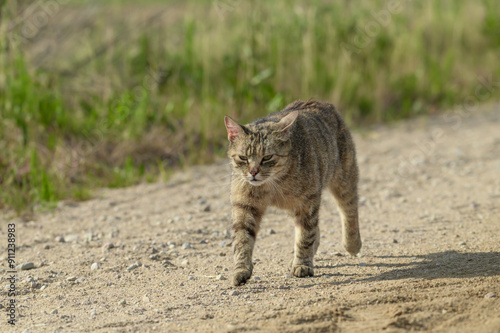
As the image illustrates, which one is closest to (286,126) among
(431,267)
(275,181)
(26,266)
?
(275,181)

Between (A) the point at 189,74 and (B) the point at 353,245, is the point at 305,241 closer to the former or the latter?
(B) the point at 353,245

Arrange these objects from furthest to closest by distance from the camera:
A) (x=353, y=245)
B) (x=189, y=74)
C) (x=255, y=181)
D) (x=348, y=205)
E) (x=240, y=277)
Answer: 1. (x=189, y=74)
2. (x=348, y=205)
3. (x=353, y=245)
4. (x=255, y=181)
5. (x=240, y=277)

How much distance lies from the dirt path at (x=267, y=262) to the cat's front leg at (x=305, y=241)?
8 cm

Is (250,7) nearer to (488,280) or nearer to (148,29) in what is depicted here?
(148,29)

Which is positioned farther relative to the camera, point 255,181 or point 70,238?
point 70,238

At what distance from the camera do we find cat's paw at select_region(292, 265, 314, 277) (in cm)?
437

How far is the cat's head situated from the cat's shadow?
822 millimetres

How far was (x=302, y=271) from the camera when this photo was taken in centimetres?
437

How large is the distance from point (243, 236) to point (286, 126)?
822 millimetres

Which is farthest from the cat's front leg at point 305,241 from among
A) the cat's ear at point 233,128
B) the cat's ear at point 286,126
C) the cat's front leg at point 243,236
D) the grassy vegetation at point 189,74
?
the grassy vegetation at point 189,74

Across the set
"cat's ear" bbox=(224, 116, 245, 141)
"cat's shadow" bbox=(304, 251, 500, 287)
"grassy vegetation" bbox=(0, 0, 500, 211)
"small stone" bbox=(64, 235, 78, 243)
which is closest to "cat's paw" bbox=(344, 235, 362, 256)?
"cat's shadow" bbox=(304, 251, 500, 287)

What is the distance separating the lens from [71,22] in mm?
9695

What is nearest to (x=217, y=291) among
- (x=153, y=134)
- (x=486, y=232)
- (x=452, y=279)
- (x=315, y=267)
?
(x=315, y=267)

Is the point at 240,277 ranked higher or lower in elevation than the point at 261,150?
lower
